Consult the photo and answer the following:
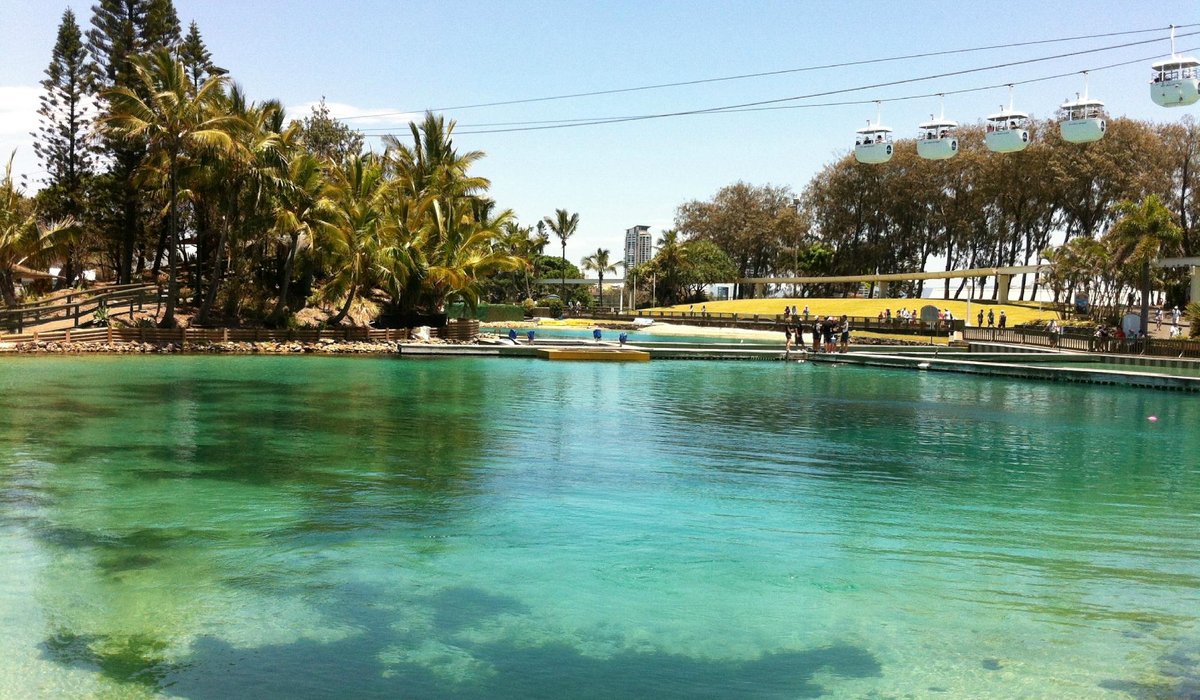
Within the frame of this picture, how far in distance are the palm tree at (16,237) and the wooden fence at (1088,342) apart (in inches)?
1443

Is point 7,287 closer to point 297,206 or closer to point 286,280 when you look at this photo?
point 286,280

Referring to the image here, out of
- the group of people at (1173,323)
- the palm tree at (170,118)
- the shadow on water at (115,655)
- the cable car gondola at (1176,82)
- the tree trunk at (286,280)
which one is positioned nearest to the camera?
the shadow on water at (115,655)

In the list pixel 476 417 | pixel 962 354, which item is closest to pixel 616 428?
pixel 476 417

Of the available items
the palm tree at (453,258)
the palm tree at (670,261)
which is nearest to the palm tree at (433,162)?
the palm tree at (453,258)

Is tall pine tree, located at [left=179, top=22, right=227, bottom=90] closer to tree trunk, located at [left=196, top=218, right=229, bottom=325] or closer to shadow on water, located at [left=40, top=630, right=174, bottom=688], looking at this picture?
tree trunk, located at [left=196, top=218, right=229, bottom=325]

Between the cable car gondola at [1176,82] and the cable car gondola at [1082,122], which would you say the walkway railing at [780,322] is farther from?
the cable car gondola at [1176,82]

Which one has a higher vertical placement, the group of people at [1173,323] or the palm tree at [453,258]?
the palm tree at [453,258]

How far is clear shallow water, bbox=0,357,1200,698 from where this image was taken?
18.1ft

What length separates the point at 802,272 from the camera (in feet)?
287

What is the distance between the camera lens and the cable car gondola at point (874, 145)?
2775 cm

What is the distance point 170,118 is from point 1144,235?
112 feet

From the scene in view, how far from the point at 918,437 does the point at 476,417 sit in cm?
756

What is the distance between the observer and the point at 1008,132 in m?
23.8

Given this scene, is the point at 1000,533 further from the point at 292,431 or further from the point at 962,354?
the point at 962,354
